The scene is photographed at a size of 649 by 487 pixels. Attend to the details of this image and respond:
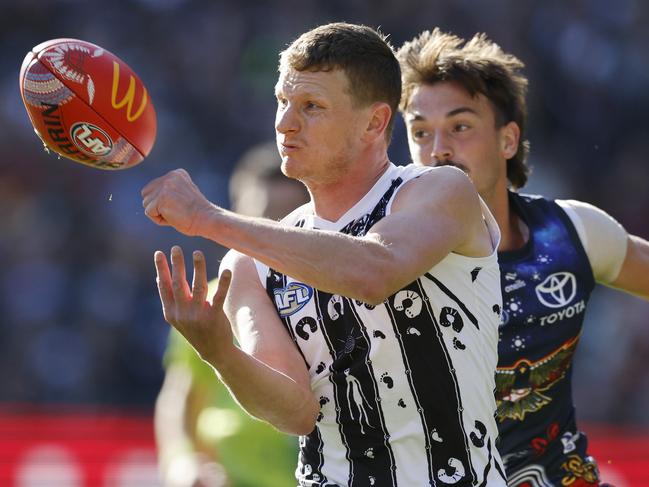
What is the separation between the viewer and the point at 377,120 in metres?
3.67

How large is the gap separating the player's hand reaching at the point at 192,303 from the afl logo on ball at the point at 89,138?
0.44 meters

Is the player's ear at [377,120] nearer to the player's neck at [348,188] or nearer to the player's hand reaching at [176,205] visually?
the player's neck at [348,188]

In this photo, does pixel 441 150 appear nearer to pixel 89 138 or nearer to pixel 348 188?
pixel 348 188

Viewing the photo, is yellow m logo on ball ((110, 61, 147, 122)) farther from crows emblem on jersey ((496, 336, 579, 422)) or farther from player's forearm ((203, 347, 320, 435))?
crows emblem on jersey ((496, 336, 579, 422))

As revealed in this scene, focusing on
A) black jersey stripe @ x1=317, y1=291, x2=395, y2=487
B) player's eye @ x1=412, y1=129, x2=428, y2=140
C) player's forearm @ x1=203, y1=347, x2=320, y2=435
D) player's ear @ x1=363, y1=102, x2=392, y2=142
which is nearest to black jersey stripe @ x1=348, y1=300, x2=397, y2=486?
black jersey stripe @ x1=317, y1=291, x2=395, y2=487

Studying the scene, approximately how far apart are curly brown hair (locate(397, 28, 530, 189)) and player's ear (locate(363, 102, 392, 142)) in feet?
4.21

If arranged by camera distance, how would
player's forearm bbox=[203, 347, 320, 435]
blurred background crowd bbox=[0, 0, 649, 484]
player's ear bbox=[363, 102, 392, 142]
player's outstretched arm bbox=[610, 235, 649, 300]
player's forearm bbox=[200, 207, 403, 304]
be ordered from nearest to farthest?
player's forearm bbox=[200, 207, 403, 304] < player's forearm bbox=[203, 347, 320, 435] < player's ear bbox=[363, 102, 392, 142] < player's outstretched arm bbox=[610, 235, 649, 300] < blurred background crowd bbox=[0, 0, 649, 484]

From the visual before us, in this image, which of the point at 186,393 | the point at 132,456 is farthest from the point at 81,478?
the point at 186,393

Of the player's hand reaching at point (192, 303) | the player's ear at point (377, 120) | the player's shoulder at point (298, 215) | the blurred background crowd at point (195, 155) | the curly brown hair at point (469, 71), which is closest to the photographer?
the player's hand reaching at point (192, 303)

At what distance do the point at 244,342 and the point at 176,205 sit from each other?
0.70m

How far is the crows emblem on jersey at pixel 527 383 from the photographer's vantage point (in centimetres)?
446

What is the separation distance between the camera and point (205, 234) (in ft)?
10.6

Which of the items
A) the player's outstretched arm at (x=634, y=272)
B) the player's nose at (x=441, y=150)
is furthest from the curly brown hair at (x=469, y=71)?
the player's outstretched arm at (x=634, y=272)

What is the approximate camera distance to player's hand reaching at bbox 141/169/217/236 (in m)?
3.19
